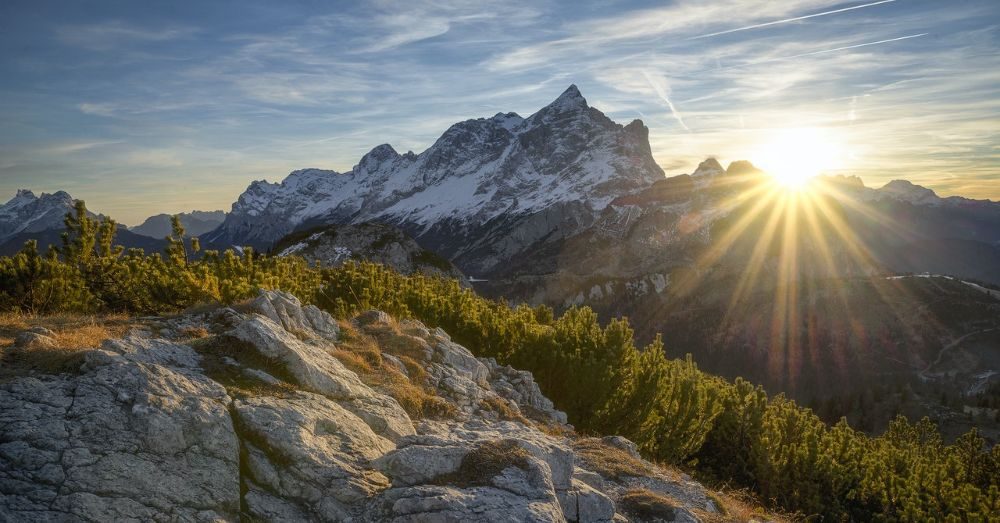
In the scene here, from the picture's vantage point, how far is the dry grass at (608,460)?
1431 centimetres

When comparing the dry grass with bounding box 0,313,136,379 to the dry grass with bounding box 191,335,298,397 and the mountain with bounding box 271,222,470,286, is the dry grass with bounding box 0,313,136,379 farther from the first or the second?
the mountain with bounding box 271,222,470,286

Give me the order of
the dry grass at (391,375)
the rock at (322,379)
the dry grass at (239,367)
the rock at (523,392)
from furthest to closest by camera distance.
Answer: the rock at (523,392)
the dry grass at (391,375)
the rock at (322,379)
the dry grass at (239,367)

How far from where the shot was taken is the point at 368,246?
145 meters

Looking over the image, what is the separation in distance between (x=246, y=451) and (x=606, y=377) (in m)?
20.1

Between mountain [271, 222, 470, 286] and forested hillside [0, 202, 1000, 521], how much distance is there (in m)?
106

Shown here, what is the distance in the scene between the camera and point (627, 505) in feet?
39.3

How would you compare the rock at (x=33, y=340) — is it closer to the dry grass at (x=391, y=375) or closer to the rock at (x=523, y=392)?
the dry grass at (x=391, y=375)

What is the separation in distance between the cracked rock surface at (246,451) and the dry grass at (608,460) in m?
0.59

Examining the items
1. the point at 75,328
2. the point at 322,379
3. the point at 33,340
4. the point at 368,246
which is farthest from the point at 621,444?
the point at 368,246

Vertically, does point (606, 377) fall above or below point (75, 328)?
below

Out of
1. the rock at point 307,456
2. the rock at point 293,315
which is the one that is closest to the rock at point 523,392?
the rock at point 293,315

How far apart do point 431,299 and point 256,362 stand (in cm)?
1813

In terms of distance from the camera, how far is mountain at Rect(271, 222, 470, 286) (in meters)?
136

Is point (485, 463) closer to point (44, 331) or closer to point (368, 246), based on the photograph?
point (44, 331)
